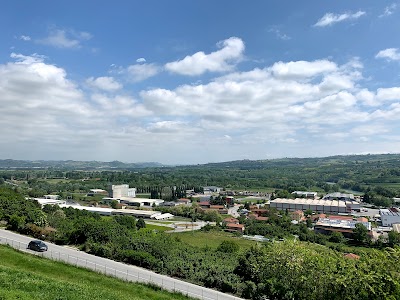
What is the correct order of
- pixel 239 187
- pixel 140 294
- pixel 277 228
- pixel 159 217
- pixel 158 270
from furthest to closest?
pixel 239 187
pixel 159 217
pixel 277 228
pixel 158 270
pixel 140 294

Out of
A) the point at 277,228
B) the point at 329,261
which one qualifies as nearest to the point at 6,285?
the point at 329,261

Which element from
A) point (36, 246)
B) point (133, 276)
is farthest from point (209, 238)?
point (133, 276)

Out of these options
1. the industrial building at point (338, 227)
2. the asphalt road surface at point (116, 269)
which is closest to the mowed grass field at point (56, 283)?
the asphalt road surface at point (116, 269)

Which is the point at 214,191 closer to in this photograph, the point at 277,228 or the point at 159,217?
the point at 159,217

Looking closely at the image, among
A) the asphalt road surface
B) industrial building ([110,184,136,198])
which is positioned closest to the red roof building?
the asphalt road surface

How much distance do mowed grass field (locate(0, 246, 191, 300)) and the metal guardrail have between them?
1.12 m

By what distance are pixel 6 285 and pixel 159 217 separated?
68839mm

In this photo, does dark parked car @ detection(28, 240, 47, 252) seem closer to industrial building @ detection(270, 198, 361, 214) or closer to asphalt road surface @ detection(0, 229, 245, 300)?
asphalt road surface @ detection(0, 229, 245, 300)

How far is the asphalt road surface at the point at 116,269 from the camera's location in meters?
22.7

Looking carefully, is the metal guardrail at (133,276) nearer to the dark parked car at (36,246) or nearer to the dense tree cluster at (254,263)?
the dark parked car at (36,246)

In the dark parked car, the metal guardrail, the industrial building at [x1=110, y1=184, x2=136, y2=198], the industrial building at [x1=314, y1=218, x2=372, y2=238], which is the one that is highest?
the dark parked car

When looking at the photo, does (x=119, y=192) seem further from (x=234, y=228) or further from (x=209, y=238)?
(x=209, y=238)

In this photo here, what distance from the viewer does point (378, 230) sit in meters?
75.8

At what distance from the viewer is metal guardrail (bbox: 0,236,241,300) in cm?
2245
